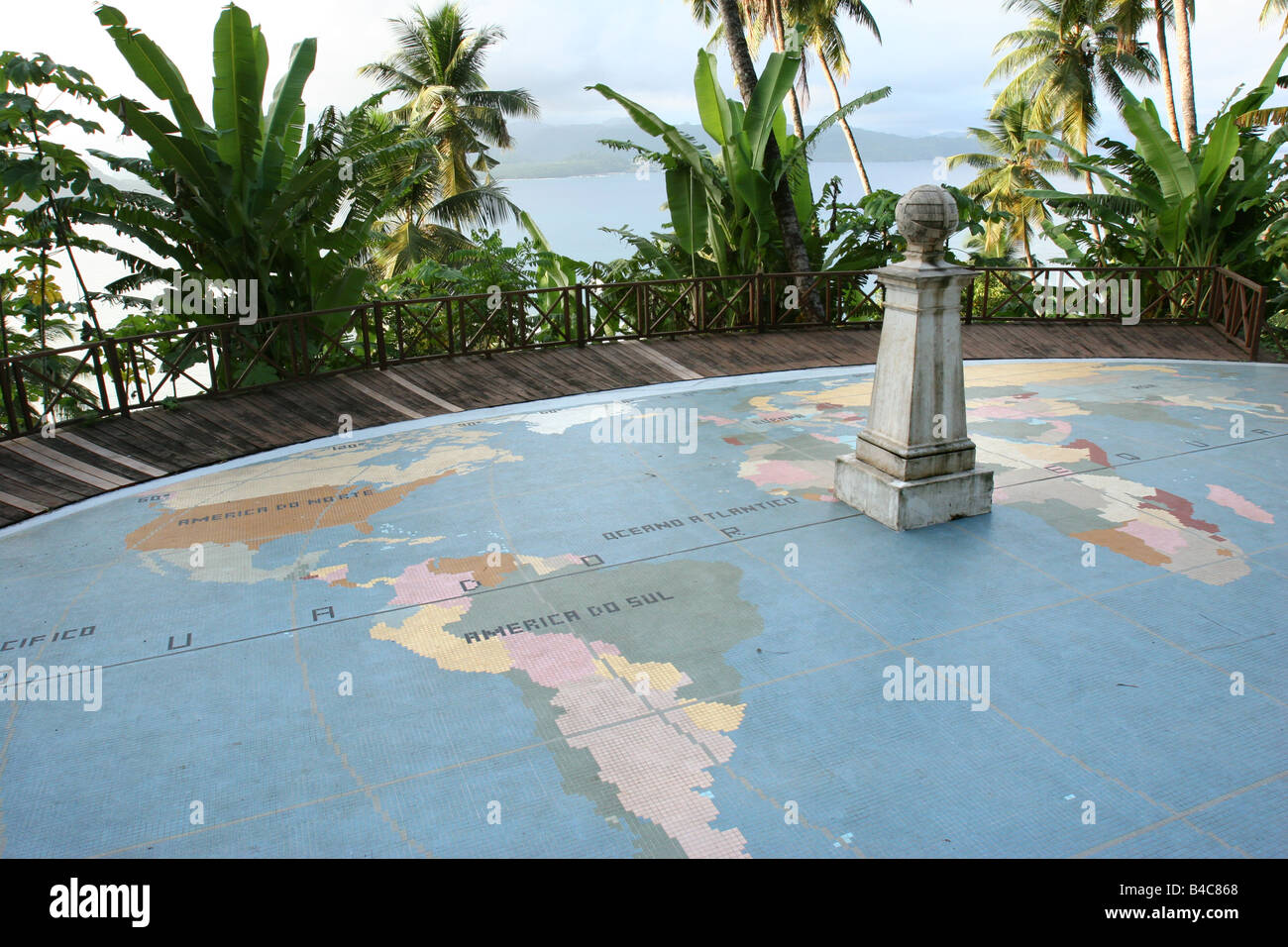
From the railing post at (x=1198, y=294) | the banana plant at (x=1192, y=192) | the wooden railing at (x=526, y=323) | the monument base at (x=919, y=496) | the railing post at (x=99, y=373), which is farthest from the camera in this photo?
the railing post at (x=1198, y=294)

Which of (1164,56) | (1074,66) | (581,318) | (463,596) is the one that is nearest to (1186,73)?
(1164,56)

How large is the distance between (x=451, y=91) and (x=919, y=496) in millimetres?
27033

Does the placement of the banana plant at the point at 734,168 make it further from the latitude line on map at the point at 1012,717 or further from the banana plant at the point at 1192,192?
the latitude line on map at the point at 1012,717

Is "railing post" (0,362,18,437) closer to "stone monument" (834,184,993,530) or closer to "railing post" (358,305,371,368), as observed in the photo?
"railing post" (358,305,371,368)

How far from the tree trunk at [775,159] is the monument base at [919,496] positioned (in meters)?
8.61

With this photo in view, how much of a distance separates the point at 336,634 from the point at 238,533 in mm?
2479

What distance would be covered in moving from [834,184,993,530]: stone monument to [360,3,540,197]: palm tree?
82.2 ft

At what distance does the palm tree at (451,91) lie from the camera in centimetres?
2942

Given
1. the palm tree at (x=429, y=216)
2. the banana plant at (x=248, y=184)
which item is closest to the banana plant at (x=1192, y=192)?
the banana plant at (x=248, y=184)

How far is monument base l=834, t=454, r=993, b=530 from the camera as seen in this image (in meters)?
7.65
